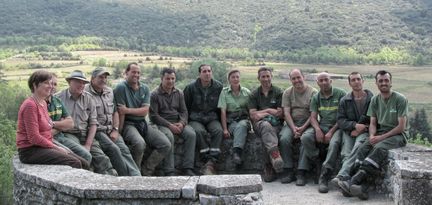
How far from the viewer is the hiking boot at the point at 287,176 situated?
27.4 ft

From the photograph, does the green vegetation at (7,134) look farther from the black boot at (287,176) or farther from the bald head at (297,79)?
the bald head at (297,79)

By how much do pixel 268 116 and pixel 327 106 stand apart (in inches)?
38.0

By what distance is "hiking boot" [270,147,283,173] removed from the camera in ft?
26.8

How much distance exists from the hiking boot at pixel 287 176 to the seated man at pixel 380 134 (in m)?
1.20

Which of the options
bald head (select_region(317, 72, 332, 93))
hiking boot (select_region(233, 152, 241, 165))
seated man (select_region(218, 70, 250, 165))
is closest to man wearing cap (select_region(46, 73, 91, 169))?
hiking boot (select_region(233, 152, 241, 165))

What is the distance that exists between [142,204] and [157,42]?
64.7 m

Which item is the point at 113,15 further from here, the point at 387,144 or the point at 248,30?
the point at 387,144

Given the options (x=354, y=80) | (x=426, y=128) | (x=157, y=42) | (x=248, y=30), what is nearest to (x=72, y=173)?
(x=354, y=80)

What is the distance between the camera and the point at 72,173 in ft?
18.8

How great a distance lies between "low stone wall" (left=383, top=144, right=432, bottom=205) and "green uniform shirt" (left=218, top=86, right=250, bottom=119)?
Answer: 2.63 meters

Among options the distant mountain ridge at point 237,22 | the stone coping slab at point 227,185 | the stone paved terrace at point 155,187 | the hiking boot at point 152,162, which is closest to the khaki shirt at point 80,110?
the stone paved terrace at point 155,187

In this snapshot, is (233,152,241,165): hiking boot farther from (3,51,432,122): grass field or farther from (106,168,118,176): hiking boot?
(3,51,432,122): grass field

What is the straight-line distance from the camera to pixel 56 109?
6.78m

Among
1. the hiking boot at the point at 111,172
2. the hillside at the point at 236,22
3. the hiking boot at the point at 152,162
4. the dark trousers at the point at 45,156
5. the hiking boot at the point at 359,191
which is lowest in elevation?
the hiking boot at the point at 359,191
